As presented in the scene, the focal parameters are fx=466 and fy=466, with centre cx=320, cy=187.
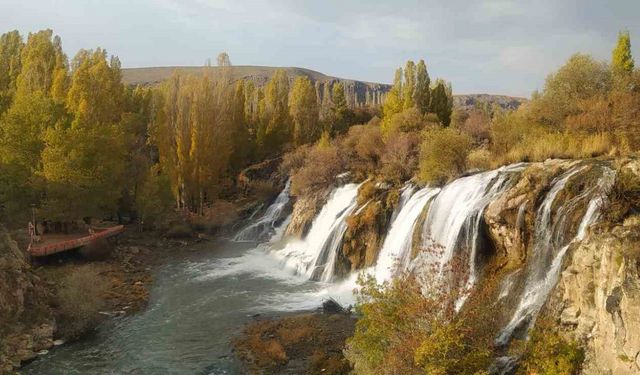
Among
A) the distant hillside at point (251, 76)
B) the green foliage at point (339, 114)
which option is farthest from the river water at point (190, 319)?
the distant hillside at point (251, 76)

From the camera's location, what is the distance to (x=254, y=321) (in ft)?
59.3

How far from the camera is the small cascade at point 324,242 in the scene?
78.2 ft

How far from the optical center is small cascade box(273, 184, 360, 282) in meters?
23.8

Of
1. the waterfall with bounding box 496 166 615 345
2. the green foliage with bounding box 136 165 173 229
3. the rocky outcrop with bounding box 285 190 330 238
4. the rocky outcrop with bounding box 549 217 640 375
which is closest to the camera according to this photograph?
the rocky outcrop with bounding box 549 217 640 375

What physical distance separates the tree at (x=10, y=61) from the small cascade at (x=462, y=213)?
36980mm

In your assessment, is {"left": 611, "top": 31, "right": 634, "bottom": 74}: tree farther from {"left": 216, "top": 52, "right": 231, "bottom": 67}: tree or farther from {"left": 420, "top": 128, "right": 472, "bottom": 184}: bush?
{"left": 216, "top": 52, "right": 231, "bottom": 67}: tree

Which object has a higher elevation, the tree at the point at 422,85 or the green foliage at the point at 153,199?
the tree at the point at 422,85

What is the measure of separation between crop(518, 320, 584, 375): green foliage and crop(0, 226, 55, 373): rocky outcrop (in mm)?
14435

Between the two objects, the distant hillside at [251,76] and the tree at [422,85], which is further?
the distant hillside at [251,76]

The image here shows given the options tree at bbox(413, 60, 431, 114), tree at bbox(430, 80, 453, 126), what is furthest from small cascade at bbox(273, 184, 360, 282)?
tree at bbox(413, 60, 431, 114)

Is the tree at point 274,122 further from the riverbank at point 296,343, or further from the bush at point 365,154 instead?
the riverbank at point 296,343

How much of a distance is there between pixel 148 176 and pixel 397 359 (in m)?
28.6

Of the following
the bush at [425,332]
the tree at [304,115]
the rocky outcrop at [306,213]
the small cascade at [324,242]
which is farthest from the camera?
the tree at [304,115]

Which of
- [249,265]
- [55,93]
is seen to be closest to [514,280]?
[249,265]
